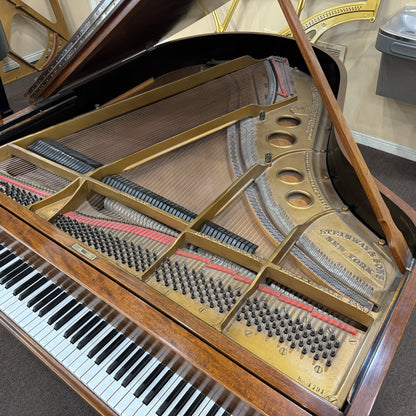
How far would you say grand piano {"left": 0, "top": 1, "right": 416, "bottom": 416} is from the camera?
149 centimetres

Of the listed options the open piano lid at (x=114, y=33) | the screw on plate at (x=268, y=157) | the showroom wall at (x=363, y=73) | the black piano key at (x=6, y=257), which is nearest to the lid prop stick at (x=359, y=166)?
the screw on plate at (x=268, y=157)

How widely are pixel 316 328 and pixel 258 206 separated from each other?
34.5 inches

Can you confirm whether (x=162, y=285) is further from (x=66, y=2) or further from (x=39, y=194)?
(x=66, y=2)

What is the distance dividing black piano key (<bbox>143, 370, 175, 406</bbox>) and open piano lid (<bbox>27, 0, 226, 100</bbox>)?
75.4 inches

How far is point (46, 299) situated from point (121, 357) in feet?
1.76

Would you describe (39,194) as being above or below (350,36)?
below

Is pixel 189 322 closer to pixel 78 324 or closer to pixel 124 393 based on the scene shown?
pixel 124 393

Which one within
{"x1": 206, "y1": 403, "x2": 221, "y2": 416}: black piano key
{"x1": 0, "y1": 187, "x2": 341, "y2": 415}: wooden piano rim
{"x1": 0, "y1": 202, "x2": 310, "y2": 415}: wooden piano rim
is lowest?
{"x1": 206, "y1": 403, "x2": 221, "y2": 416}: black piano key

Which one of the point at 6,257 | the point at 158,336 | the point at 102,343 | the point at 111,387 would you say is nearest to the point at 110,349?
the point at 102,343

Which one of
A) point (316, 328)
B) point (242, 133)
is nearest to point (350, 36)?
point (242, 133)

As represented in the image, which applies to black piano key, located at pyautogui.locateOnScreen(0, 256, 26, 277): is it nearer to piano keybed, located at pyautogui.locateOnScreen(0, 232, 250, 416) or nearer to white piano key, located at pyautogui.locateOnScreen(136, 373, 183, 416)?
piano keybed, located at pyautogui.locateOnScreen(0, 232, 250, 416)

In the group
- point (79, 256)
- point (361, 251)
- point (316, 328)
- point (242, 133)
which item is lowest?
point (79, 256)

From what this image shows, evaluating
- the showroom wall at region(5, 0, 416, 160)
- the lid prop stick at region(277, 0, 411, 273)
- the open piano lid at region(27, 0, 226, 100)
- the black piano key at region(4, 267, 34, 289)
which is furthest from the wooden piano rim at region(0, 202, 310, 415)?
the showroom wall at region(5, 0, 416, 160)

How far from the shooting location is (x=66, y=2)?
6.94m
